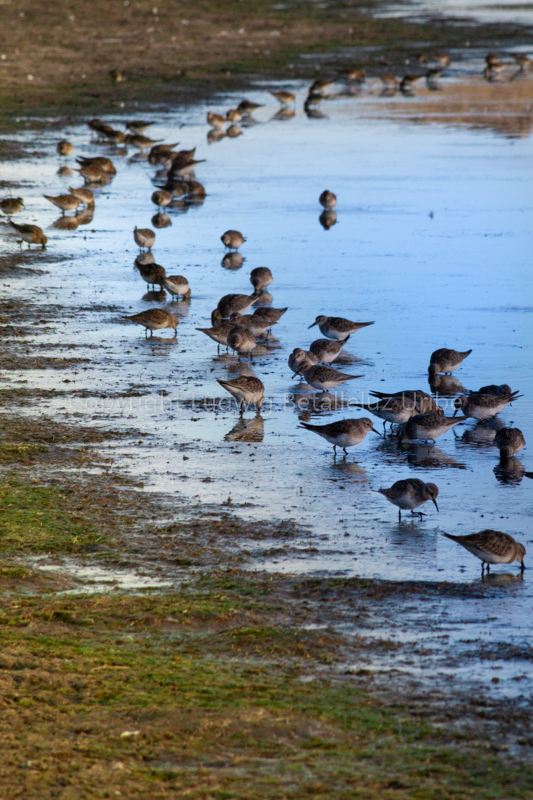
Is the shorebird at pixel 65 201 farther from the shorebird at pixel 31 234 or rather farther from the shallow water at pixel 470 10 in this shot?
the shallow water at pixel 470 10

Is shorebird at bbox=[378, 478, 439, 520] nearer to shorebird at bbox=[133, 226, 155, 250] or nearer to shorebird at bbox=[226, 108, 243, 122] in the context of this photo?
shorebird at bbox=[133, 226, 155, 250]

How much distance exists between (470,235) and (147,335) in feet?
26.7

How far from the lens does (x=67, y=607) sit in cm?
721

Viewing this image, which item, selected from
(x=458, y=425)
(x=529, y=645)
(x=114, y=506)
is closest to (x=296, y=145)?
(x=458, y=425)

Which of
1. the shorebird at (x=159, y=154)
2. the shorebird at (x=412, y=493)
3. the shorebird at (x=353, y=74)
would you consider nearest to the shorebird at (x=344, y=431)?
the shorebird at (x=412, y=493)

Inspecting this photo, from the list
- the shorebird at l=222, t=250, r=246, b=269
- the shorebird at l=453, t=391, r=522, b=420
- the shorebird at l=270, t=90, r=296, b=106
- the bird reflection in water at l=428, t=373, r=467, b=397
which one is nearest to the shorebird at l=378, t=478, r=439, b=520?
the shorebird at l=453, t=391, r=522, b=420

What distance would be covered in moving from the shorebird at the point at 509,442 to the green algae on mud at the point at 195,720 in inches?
149

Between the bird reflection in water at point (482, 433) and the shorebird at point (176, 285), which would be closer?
the bird reflection in water at point (482, 433)

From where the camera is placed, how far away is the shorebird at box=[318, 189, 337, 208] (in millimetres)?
22172

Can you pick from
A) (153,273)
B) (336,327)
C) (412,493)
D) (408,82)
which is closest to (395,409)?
(412,493)

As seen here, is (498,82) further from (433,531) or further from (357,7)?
(433,531)

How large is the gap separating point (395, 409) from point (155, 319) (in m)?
4.51

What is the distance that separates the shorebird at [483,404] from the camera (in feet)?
37.0

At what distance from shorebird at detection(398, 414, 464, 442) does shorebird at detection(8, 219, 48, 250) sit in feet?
34.0
